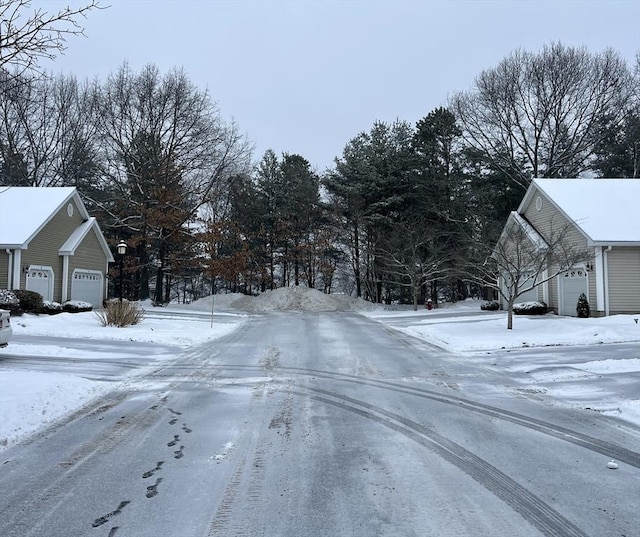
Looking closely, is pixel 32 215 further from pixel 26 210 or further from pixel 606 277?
pixel 606 277

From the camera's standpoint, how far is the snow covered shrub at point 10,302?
18.2m

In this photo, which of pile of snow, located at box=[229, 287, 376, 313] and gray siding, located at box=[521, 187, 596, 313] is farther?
pile of snow, located at box=[229, 287, 376, 313]

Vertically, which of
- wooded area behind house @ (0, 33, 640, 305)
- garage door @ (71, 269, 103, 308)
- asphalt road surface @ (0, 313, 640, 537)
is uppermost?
wooded area behind house @ (0, 33, 640, 305)

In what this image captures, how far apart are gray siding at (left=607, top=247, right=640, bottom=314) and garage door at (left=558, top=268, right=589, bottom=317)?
1.12 metres

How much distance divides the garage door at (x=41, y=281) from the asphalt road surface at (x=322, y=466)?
18067 millimetres

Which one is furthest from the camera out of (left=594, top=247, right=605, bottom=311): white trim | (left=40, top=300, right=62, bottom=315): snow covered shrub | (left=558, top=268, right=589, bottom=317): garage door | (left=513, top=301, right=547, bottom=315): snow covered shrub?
(left=513, top=301, right=547, bottom=315): snow covered shrub

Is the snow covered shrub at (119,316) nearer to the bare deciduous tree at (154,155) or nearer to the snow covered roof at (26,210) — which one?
the snow covered roof at (26,210)

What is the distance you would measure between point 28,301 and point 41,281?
13.5 feet

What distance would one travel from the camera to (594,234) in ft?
65.4

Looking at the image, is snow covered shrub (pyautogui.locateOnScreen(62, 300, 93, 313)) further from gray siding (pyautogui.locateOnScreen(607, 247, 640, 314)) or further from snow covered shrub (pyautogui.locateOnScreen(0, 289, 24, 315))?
gray siding (pyautogui.locateOnScreen(607, 247, 640, 314))

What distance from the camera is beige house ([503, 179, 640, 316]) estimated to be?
19.8 m

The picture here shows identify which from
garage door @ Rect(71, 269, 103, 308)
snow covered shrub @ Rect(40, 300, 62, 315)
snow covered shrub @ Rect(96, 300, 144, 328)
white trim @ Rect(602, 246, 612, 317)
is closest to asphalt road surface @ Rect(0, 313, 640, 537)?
snow covered shrub @ Rect(96, 300, 144, 328)

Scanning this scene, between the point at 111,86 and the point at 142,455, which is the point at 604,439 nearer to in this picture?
the point at 142,455

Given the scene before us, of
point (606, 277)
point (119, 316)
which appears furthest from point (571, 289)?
point (119, 316)
